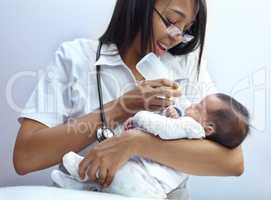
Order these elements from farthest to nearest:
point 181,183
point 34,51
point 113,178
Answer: point 34,51 < point 181,183 < point 113,178

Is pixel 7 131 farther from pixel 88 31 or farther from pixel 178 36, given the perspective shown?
pixel 178 36

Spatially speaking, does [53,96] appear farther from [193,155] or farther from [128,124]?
[193,155]

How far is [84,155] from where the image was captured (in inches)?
40.4

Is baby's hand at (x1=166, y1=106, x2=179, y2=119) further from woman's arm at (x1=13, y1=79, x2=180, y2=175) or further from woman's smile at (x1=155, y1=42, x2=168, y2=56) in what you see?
woman's smile at (x1=155, y1=42, x2=168, y2=56)

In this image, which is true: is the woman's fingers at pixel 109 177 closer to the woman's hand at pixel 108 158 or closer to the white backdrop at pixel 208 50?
the woman's hand at pixel 108 158

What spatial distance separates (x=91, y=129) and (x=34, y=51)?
0.38 m

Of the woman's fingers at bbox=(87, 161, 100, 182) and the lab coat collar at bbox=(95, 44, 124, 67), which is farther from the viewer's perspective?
the lab coat collar at bbox=(95, 44, 124, 67)

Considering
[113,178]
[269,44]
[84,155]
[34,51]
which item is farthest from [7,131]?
[269,44]

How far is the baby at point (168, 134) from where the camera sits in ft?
3.03

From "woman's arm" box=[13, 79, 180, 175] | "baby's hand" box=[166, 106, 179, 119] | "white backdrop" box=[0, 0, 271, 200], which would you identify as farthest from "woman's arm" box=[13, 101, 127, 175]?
"white backdrop" box=[0, 0, 271, 200]

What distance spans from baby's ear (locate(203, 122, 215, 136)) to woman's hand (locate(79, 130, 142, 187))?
0.16 m

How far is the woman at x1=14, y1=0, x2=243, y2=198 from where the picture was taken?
3.19ft

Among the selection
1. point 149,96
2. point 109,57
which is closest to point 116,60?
point 109,57

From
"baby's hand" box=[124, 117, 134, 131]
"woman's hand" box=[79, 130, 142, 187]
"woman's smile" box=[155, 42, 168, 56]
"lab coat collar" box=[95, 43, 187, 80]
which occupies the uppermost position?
"woman's smile" box=[155, 42, 168, 56]
